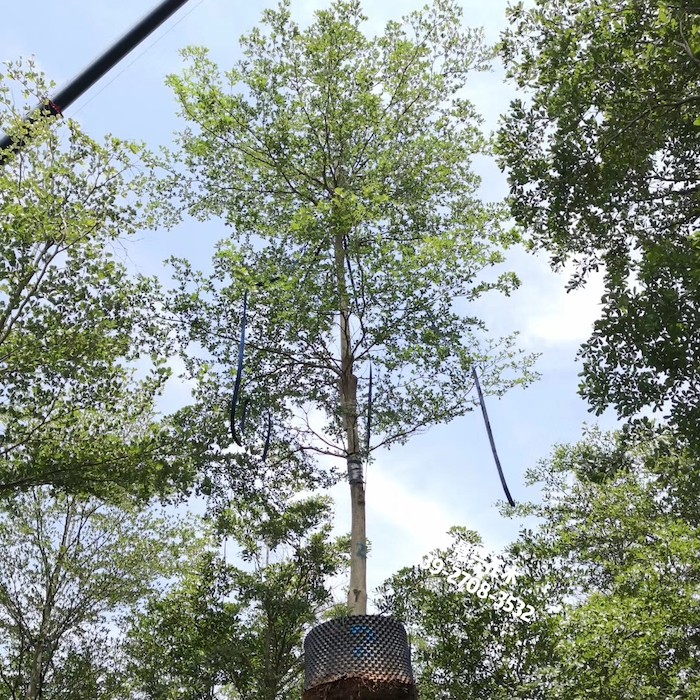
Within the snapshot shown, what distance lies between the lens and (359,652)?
283 inches

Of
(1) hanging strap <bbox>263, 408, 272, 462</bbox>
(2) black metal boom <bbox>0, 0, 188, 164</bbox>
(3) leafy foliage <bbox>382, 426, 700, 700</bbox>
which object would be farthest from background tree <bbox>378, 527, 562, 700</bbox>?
(2) black metal boom <bbox>0, 0, 188, 164</bbox>

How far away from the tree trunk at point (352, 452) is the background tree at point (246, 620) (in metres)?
4.55

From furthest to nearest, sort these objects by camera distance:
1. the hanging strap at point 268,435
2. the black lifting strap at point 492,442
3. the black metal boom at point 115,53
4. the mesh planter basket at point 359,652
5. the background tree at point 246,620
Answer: the black metal boom at point 115,53 < the background tree at point 246,620 < the hanging strap at point 268,435 < the black lifting strap at point 492,442 < the mesh planter basket at point 359,652

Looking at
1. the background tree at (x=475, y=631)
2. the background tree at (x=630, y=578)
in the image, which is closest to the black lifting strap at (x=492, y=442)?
the background tree at (x=630, y=578)

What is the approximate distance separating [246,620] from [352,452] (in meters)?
7.25

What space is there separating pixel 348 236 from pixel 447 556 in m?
7.03

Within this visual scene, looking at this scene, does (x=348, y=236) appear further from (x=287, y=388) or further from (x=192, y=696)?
(x=192, y=696)

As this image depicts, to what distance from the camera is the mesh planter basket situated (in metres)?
Result: 7.14

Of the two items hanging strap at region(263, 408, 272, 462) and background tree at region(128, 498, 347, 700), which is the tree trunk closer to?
hanging strap at region(263, 408, 272, 462)

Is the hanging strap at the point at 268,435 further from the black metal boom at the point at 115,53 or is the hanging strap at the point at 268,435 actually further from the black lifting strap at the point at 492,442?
the black metal boom at the point at 115,53

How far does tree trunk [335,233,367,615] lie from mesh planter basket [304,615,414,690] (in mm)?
864

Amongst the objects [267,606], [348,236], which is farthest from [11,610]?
[348,236]

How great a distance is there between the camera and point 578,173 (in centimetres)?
841

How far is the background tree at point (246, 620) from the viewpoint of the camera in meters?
14.0
